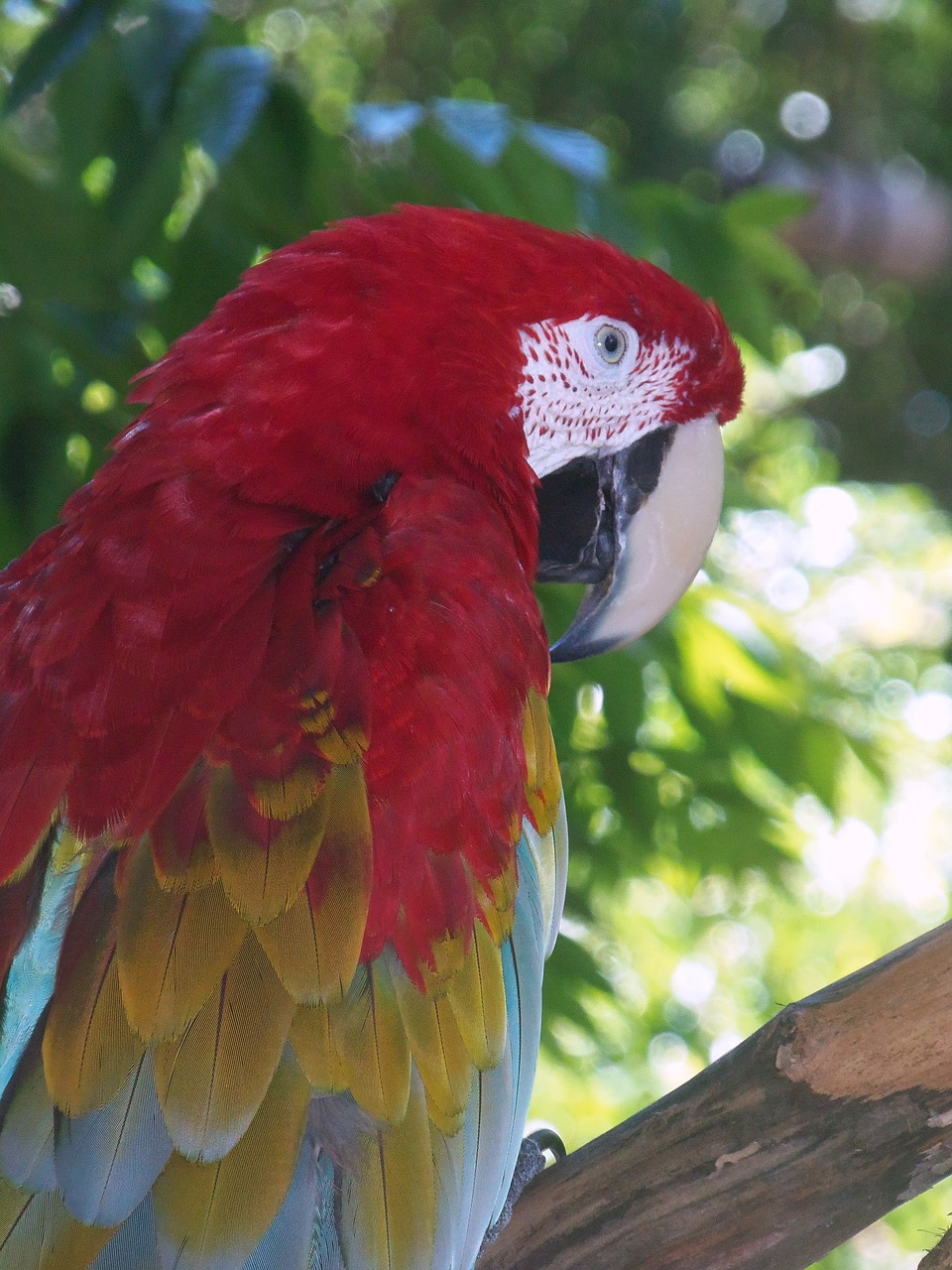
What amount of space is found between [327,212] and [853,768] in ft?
4.48

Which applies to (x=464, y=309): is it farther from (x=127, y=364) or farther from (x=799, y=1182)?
(x=799, y=1182)

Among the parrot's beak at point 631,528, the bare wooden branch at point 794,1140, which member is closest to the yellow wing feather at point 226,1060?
the bare wooden branch at point 794,1140

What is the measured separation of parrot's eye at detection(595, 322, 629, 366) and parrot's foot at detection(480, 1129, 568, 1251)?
55 centimetres

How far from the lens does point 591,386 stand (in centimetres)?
98

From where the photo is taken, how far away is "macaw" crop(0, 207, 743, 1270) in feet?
2.13

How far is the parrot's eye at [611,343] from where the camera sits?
973 millimetres

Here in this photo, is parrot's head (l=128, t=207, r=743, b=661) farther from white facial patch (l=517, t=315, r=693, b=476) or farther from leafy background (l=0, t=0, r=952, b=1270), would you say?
leafy background (l=0, t=0, r=952, b=1270)

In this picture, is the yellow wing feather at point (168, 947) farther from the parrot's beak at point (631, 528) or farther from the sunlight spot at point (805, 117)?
the sunlight spot at point (805, 117)

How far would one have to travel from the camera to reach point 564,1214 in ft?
2.35


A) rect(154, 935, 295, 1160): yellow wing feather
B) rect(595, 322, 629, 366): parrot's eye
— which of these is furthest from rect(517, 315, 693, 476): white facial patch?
rect(154, 935, 295, 1160): yellow wing feather

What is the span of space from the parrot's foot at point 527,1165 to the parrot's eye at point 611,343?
547 millimetres

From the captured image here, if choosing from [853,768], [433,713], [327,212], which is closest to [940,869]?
[853,768]

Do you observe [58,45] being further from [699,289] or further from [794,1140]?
[794,1140]

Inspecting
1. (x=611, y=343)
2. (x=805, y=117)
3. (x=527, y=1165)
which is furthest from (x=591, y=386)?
(x=805, y=117)
